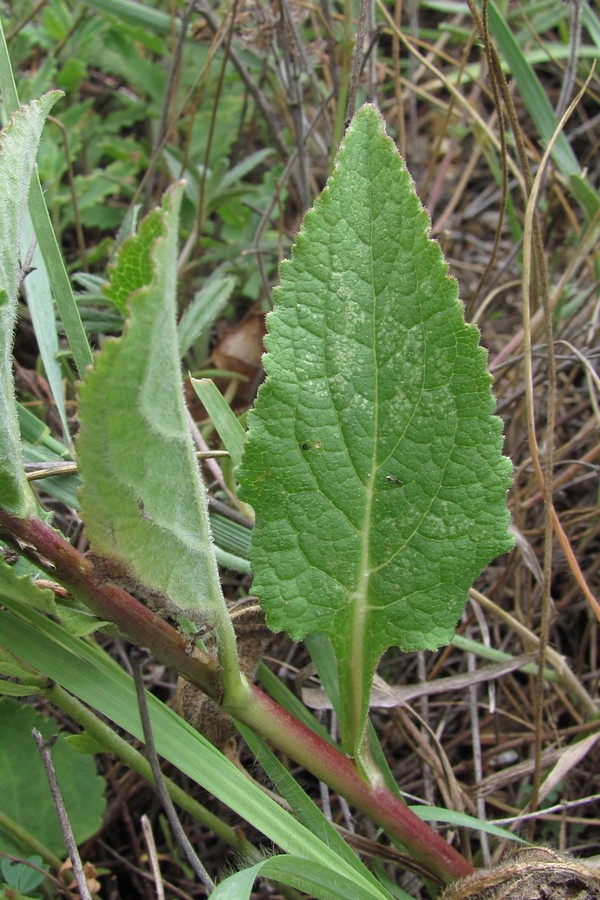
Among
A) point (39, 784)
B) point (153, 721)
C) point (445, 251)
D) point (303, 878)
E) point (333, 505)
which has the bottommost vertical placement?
point (39, 784)

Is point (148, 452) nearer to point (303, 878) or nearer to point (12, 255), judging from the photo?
point (12, 255)

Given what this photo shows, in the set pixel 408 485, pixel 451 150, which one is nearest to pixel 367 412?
pixel 408 485

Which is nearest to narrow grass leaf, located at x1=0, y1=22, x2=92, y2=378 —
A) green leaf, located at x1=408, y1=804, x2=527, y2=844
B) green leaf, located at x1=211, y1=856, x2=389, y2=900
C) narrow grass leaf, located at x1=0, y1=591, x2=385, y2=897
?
narrow grass leaf, located at x1=0, y1=591, x2=385, y2=897

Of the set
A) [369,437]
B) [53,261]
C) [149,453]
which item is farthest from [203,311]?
[149,453]

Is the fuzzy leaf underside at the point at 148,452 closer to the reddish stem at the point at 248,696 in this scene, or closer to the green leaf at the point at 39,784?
the reddish stem at the point at 248,696

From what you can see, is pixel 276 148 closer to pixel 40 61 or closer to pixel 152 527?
pixel 40 61

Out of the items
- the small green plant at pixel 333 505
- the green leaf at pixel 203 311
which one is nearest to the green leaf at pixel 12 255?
the small green plant at pixel 333 505
